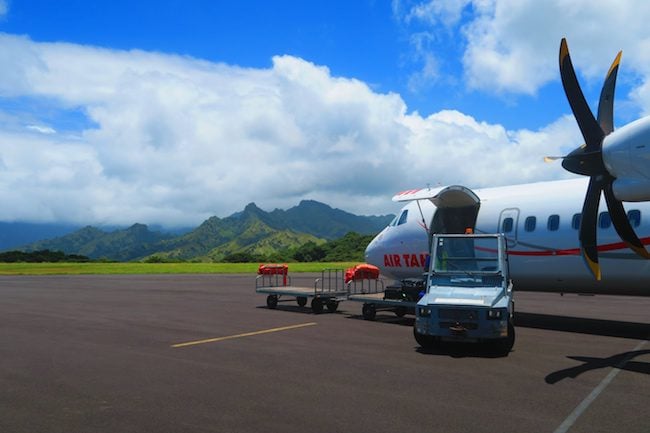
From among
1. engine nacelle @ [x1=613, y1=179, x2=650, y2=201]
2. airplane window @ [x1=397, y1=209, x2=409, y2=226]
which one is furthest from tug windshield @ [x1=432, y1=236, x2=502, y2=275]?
airplane window @ [x1=397, y1=209, x2=409, y2=226]

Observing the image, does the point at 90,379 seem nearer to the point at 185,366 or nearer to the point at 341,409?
the point at 185,366

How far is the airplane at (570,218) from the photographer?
1112cm

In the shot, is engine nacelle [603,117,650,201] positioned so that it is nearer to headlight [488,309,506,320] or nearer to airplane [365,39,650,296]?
airplane [365,39,650,296]

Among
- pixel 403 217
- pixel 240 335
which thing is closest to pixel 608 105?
pixel 403 217

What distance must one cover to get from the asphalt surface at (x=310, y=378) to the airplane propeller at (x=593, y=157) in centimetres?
279

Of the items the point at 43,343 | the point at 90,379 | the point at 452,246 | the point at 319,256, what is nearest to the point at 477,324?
the point at 452,246

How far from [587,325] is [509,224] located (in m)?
4.17

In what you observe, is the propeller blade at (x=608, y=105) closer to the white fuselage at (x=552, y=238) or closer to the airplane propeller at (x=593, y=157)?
the airplane propeller at (x=593, y=157)

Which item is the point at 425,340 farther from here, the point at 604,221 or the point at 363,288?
the point at 363,288

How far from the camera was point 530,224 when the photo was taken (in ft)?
57.1

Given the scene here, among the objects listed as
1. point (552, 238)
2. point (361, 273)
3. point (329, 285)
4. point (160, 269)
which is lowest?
point (160, 269)

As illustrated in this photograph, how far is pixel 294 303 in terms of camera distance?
85.6ft

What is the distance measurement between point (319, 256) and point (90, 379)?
106 metres

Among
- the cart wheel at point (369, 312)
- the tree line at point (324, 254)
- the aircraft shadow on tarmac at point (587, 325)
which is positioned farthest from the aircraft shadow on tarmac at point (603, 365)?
the tree line at point (324, 254)
